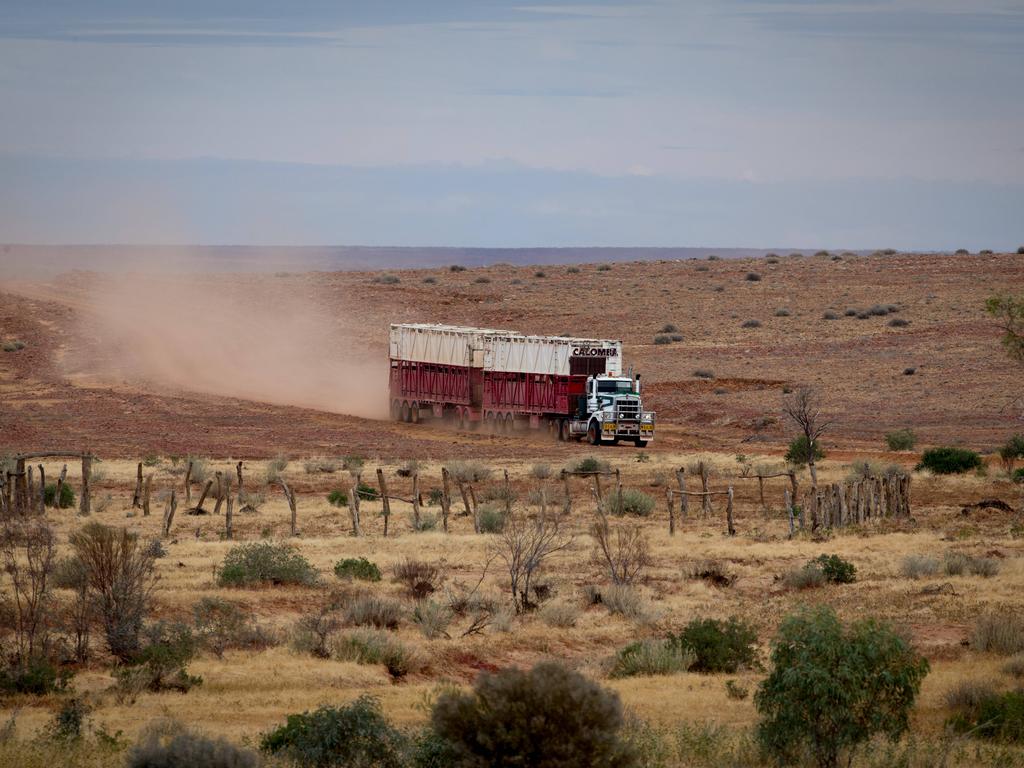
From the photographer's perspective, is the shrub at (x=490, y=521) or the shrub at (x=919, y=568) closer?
the shrub at (x=919, y=568)

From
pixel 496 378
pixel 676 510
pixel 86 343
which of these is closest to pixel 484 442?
pixel 496 378

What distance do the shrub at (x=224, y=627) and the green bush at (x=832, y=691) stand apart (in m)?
8.05

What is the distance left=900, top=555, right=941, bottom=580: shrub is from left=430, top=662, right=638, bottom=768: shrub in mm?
15934

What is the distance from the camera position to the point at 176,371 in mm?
79312

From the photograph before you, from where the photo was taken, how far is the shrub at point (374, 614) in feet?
69.0

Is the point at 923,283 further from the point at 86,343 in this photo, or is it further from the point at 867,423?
the point at 86,343

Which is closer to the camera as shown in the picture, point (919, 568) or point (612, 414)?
point (919, 568)

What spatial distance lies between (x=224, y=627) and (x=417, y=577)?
5.51 meters

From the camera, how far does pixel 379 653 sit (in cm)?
1870

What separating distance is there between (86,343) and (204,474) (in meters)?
44.0

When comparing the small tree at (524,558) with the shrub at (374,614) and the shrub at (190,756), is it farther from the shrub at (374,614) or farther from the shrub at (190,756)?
the shrub at (190,756)

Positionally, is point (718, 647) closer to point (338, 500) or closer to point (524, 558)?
point (524, 558)

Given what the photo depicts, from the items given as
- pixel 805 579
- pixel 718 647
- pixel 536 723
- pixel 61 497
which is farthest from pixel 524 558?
pixel 536 723

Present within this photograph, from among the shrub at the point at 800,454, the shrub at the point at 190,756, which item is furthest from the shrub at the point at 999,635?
the shrub at the point at 800,454
